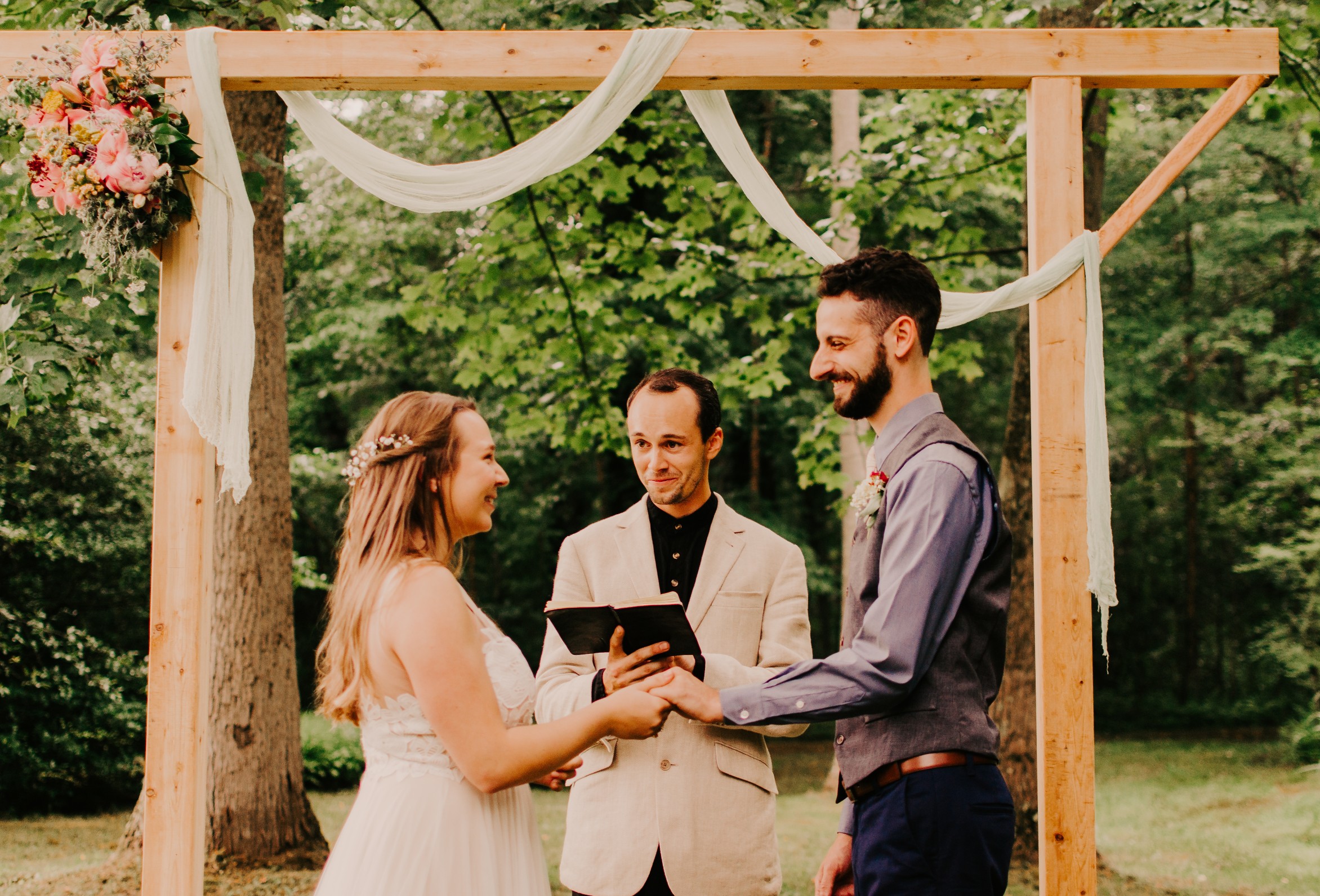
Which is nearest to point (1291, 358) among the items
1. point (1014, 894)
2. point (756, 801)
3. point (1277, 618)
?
point (1277, 618)

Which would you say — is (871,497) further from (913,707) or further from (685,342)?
(685,342)

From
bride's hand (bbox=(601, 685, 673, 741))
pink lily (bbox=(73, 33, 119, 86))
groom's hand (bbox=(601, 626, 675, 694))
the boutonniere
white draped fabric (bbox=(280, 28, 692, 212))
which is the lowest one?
bride's hand (bbox=(601, 685, 673, 741))

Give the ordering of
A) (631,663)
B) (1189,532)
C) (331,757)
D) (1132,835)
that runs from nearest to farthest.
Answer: (631,663), (1132,835), (331,757), (1189,532)

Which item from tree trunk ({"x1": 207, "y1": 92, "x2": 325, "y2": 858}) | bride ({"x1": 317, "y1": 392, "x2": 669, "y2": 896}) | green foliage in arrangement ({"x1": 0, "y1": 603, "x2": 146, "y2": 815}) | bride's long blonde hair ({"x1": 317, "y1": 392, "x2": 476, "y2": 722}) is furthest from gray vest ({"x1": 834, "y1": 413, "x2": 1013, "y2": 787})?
green foliage in arrangement ({"x1": 0, "y1": 603, "x2": 146, "y2": 815})

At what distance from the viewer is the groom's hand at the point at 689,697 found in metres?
2.43

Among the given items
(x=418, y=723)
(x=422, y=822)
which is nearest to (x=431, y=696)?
(x=418, y=723)

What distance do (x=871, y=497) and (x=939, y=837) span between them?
768 millimetres

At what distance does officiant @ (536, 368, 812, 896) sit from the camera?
2.58 m

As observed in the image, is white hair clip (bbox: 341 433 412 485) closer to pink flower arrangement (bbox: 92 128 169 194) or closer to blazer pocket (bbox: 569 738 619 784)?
blazer pocket (bbox: 569 738 619 784)

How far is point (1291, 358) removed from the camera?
37.6 ft

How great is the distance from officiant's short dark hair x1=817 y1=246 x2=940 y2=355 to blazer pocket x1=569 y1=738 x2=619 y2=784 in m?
1.24

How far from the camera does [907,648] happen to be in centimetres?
219

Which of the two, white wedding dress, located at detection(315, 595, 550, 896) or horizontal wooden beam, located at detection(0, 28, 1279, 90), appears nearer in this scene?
white wedding dress, located at detection(315, 595, 550, 896)

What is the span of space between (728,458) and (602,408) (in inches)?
296
